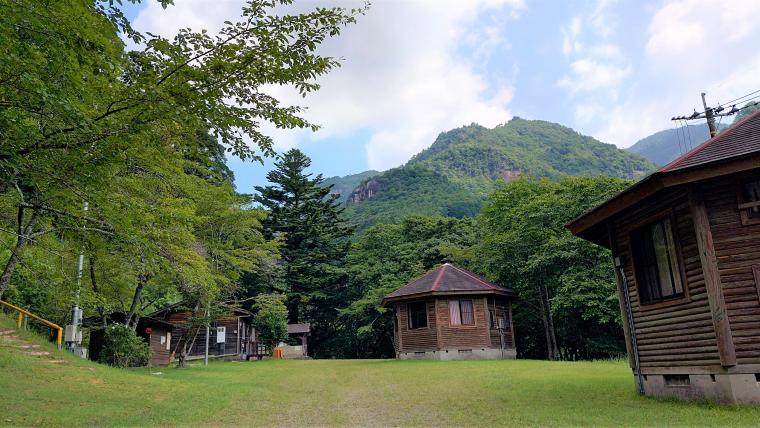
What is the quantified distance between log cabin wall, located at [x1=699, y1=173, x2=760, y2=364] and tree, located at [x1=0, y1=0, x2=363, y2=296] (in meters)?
6.79

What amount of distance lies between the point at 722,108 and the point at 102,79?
14538 mm

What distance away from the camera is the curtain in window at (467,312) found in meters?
26.1

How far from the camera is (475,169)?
88125mm

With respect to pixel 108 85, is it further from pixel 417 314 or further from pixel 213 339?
pixel 213 339

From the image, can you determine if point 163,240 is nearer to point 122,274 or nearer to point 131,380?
point 131,380

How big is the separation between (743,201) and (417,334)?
20.1m

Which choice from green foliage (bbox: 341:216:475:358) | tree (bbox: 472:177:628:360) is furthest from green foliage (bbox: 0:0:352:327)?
green foliage (bbox: 341:216:475:358)

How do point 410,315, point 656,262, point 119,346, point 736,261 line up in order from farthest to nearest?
point 410,315, point 119,346, point 656,262, point 736,261

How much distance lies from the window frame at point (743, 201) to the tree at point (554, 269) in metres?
16.9

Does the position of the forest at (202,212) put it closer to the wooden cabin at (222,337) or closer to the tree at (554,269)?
the tree at (554,269)

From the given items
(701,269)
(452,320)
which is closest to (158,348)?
(452,320)

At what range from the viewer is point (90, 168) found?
5473 millimetres

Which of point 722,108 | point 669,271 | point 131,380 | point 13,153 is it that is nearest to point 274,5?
point 13,153

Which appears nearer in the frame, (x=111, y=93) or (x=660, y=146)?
(x=111, y=93)
